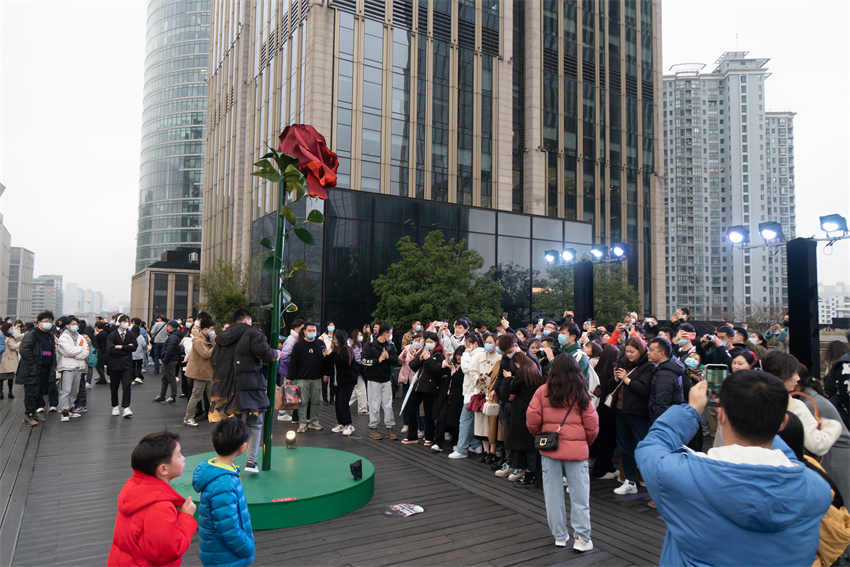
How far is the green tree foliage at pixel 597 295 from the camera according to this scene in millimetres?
27562

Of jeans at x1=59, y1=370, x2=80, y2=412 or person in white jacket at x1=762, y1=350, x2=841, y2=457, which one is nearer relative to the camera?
person in white jacket at x1=762, y1=350, x2=841, y2=457

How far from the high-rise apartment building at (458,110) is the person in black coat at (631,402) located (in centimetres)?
1845

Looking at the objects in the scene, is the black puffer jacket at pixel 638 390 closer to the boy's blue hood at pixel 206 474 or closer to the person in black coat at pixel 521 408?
the person in black coat at pixel 521 408

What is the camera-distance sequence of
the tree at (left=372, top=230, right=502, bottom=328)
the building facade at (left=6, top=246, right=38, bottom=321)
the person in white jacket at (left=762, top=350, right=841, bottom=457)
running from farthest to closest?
the building facade at (left=6, top=246, right=38, bottom=321) < the tree at (left=372, top=230, right=502, bottom=328) < the person in white jacket at (left=762, top=350, right=841, bottom=457)

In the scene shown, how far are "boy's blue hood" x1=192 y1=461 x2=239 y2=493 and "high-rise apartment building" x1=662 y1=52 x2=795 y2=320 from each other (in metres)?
116

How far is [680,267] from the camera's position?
350 ft

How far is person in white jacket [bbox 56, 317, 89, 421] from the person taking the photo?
1019 cm

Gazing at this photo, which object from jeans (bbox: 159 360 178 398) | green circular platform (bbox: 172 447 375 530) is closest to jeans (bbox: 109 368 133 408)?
jeans (bbox: 159 360 178 398)

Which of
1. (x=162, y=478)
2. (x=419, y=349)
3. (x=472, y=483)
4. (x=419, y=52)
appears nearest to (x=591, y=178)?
(x=419, y=52)

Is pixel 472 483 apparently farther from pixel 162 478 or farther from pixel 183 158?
pixel 183 158

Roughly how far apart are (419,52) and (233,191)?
18.2 metres

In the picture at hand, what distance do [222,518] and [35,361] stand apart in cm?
932

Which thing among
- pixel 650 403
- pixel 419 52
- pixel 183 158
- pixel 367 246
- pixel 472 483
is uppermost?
pixel 183 158

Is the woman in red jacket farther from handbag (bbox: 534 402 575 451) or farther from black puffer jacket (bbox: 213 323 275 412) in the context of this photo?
black puffer jacket (bbox: 213 323 275 412)
